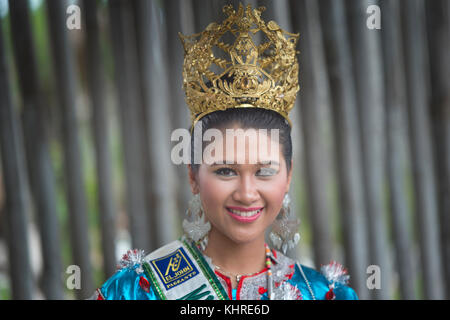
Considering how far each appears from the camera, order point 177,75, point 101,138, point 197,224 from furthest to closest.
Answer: point 101,138 → point 177,75 → point 197,224

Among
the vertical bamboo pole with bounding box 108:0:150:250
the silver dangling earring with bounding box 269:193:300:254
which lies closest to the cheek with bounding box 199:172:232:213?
the silver dangling earring with bounding box 269:193:300:254

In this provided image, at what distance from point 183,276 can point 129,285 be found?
0.16 meters

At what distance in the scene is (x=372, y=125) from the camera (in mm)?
1706

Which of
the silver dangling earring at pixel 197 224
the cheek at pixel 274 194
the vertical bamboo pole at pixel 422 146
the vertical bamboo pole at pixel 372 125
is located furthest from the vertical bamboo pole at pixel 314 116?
the silver dangling earring at pixel 197 224

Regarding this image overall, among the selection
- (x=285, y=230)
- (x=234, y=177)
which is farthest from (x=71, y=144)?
(x=285, y=230)

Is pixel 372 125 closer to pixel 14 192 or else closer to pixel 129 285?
pixel 129 285

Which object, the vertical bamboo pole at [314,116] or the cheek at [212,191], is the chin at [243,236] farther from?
the vertical bamboo pole at [314,116]

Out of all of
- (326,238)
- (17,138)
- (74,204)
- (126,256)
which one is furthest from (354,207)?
(17,138)

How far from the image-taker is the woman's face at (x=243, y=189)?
1.18 metres

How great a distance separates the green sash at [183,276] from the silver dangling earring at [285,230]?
0.22m

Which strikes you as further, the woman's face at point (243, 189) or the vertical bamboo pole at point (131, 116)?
the vertical bamboo pole at point (131, 116)

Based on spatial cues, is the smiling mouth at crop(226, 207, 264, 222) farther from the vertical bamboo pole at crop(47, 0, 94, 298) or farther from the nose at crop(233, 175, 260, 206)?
the vertical bamboo pole at crop(47, 0, 94, 298)

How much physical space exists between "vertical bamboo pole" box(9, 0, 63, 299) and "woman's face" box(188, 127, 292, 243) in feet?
2.43

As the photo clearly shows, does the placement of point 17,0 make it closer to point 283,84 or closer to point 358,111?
point 283,84
